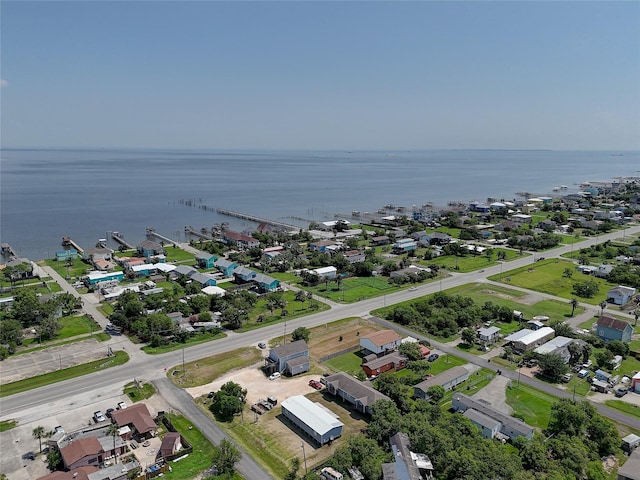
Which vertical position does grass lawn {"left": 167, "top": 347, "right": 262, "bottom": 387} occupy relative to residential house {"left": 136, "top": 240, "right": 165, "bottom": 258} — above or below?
below

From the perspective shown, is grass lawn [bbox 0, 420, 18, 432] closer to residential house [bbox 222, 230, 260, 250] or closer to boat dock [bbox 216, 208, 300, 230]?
residential house [bbox 222, 230, 260, 250]

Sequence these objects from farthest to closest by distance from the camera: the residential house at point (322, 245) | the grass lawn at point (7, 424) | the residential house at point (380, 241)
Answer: the residential house at point (380, 241)
the residential house at point (322, 245)
the grass lawn at point (7, 424)

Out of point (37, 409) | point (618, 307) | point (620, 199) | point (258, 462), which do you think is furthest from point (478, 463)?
point (620, 199)

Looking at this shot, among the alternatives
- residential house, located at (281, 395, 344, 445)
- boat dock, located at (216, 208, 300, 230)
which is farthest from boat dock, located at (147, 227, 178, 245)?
residential house, located at (281, 395, 344, 445)

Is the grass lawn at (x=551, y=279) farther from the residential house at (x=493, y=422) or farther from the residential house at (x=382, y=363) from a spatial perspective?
the residential house at (x=493, y=422)

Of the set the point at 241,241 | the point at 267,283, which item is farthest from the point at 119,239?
the point at 267,283

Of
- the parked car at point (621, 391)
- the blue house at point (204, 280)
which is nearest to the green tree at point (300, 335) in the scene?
the blue house at point (204, 280)

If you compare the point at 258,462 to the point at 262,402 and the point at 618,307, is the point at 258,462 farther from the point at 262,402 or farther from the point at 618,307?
the point at 618,307
